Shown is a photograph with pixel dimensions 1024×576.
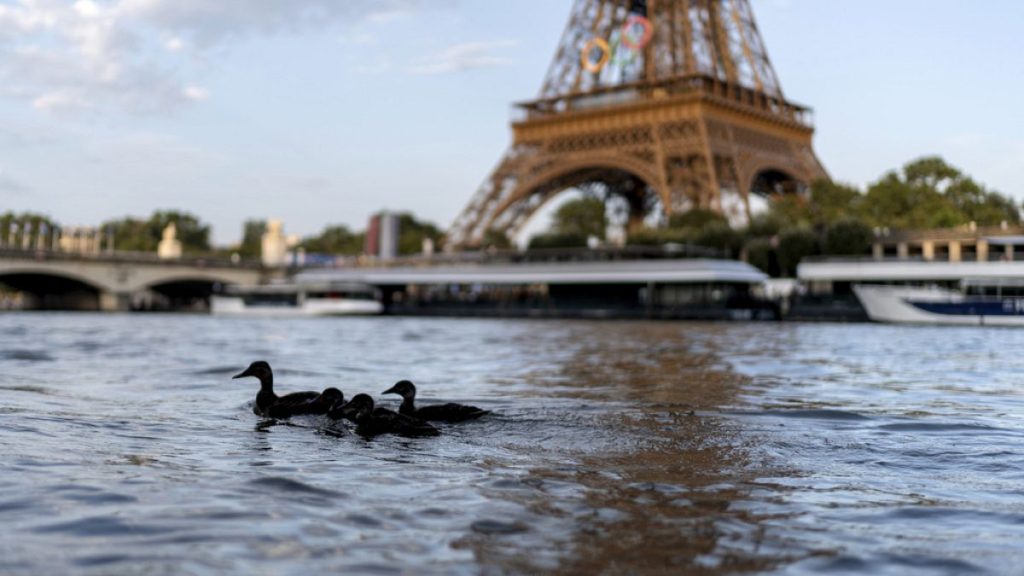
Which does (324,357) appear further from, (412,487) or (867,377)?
(412,487)

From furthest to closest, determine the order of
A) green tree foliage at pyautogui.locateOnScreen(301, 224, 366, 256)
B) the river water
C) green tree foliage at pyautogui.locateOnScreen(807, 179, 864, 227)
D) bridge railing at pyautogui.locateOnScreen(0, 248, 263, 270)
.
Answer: green tree foliage at pyautogui.locateOnScreen(301, 224, 366, 256)
bridge railing at pyautogui.locateOnScreen(0, 248, 263, 270)
green tree foliage at pyautogui.locateOnScreen(807, 179, 864, 227)
the river water

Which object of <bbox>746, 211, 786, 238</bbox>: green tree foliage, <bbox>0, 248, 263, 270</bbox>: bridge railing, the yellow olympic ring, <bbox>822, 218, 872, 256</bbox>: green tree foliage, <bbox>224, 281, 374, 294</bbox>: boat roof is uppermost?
the yellow olympic ring

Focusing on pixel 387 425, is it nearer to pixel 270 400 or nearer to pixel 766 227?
pixel 270 400

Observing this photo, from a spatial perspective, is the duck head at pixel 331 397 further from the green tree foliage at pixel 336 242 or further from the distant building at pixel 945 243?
the green tree foliage at pixel 336 242

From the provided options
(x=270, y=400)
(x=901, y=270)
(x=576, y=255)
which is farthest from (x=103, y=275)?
(x=270, y=400)

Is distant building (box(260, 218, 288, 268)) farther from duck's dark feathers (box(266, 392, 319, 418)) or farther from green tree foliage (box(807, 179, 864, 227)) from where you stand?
duck's dark feathers (box(266, 392, 319, 418))

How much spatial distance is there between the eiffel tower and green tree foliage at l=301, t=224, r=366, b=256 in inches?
2147

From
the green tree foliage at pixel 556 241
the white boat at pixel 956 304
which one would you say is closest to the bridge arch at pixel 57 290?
the green tree foliage at pixel 556 241

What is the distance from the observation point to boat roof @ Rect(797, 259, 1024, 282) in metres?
55.8

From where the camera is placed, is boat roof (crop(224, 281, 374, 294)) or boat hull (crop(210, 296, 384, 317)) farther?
boat roof (crop(224, 281, 374, 294))

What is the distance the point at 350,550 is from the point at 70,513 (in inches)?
72.8

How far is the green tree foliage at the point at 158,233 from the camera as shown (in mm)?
122875

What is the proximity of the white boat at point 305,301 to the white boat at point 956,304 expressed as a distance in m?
33.4

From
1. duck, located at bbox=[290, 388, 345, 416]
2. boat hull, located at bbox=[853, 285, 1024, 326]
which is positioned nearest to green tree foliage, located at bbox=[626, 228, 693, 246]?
boat hull, located at bbox=[853, 285, 1024, 326]
